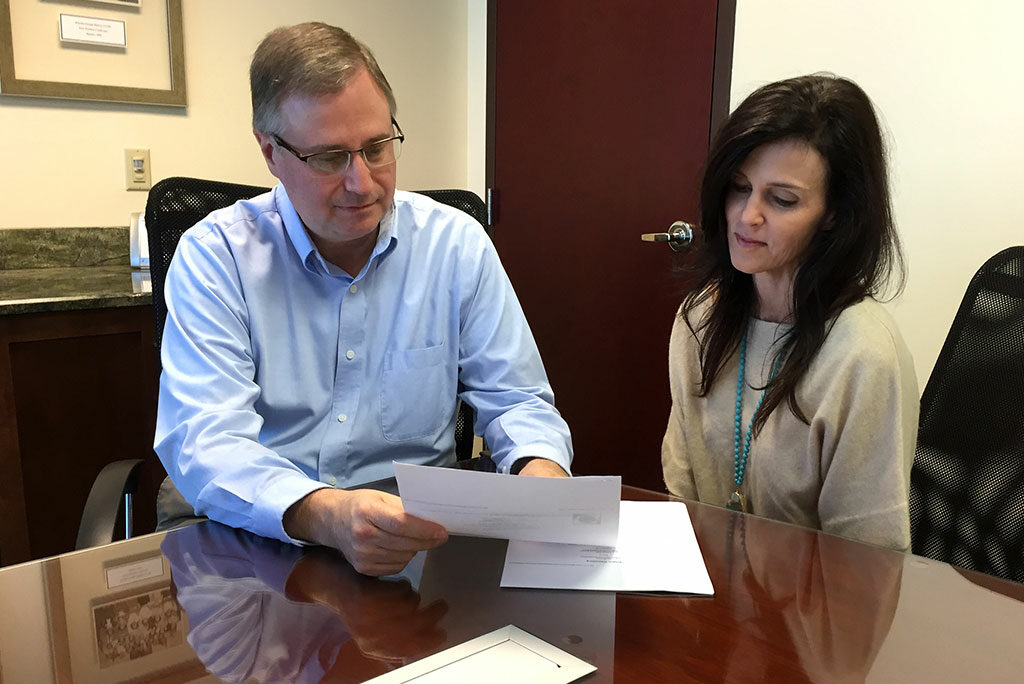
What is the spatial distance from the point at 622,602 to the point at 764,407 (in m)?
0.55

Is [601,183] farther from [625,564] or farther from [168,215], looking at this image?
[625,564]

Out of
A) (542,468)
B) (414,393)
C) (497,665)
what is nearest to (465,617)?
(497,665)

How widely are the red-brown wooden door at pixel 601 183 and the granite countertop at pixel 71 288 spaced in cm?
135

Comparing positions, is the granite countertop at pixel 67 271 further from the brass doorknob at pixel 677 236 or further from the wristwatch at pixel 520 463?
the brass doorknob at pixel 677 236

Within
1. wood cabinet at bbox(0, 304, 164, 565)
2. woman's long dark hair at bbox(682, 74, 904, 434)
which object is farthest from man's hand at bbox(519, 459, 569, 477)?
wood cabinet at bbox(0, 304, 164, 565)

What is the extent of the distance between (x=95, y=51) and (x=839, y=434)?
2.27 metres

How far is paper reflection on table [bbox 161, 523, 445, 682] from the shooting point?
73 centimetres

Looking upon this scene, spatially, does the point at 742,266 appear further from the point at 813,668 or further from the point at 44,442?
the point at 44,442

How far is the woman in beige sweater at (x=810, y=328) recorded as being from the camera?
119cm

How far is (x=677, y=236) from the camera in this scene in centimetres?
248

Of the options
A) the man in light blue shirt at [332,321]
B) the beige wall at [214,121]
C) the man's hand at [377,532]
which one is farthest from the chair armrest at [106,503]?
the beige wall at [214,121]

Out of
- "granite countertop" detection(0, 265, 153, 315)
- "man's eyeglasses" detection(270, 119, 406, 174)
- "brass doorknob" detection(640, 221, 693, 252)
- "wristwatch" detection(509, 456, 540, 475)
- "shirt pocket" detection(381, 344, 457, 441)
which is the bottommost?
"wristwatch" detection(509, 456, 540, 475)

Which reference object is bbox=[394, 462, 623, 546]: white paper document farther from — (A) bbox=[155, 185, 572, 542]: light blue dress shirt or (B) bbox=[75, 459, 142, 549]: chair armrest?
(B) bbox=[75, 459, 142, 549]: chair armrest

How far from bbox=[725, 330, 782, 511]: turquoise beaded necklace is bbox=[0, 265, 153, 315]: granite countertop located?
1395mm
